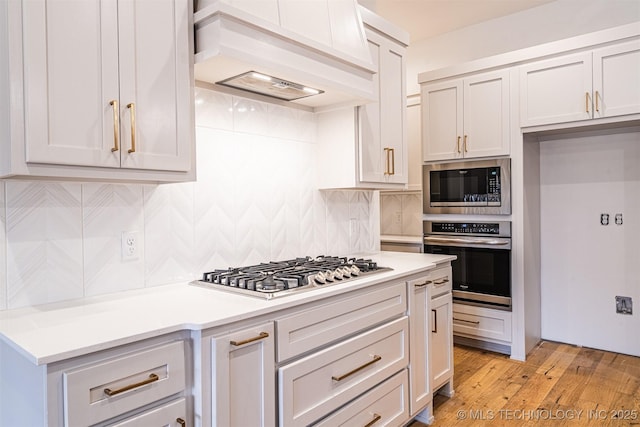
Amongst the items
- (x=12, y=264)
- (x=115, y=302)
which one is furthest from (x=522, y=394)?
(x=12, y=264)

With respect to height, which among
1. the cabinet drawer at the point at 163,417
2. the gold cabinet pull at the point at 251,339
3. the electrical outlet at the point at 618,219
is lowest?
the cabinet drawer at the point at 163,417

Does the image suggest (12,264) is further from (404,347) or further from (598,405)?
(598,405)

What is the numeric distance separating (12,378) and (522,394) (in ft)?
8.98

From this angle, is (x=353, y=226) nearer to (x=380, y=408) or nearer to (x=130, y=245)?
(x=380, y=408)

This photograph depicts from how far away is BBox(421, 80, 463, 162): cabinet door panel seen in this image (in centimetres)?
349

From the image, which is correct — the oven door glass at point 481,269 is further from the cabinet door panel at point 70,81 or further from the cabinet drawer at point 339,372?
the cabinet door panel at point 70,81

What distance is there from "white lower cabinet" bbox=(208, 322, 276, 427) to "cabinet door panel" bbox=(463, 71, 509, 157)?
2567 mm

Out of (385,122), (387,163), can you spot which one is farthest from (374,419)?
(385,122)

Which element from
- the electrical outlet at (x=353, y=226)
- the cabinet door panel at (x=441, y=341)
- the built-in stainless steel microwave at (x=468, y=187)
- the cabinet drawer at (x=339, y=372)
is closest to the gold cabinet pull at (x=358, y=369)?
the cabinet drawer at (x=339, y=372)

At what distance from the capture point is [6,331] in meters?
1.20

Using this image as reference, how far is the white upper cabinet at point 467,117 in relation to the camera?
3289 millimetres

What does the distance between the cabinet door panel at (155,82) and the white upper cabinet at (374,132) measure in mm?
1116

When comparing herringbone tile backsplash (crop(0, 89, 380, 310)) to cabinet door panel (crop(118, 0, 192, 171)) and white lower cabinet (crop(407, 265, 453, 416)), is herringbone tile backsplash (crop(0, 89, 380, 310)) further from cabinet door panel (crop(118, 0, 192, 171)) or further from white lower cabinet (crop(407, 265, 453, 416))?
white lower cabinet (crop(407, 265, 453, 416))

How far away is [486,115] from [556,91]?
0.50 metres
